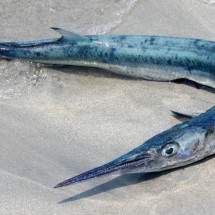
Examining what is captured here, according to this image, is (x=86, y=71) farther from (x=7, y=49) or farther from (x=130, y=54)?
(x=7, y=49)

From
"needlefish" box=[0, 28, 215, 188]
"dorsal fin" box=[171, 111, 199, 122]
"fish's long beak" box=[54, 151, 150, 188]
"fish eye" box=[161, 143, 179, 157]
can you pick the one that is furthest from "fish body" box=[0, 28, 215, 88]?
"fish's long beak" box=[54, 151, 150, 188]

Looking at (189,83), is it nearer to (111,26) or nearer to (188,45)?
(188,45)

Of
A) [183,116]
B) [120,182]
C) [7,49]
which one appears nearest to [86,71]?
[7,49]

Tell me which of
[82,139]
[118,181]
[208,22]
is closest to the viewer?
[118,181]

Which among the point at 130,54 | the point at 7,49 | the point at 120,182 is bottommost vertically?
the point at 120,182

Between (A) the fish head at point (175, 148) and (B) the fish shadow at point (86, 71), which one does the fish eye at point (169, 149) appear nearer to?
(A) the fish head at point (175, 148)

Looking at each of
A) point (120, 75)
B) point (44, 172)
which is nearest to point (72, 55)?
point (120, 75)
